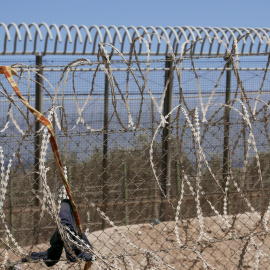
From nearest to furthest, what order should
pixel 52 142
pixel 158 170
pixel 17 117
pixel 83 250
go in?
pixel 52 142 → pixel 83 250 → pixel 17 117 → pixel 158 170

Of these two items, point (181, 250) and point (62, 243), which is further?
point (181, 250)

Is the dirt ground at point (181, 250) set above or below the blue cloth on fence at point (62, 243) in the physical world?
below

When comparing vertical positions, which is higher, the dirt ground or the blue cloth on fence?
the blue cloth on fence

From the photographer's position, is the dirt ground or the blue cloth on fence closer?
the blue cloth on fence

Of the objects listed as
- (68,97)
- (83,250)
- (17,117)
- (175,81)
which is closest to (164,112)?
(175,81)

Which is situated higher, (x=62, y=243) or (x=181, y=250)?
(x=62, y=243)

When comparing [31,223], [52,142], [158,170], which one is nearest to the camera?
[52,142]

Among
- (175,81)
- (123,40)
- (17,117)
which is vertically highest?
(123,40)

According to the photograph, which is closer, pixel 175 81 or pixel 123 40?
pixel 175 81

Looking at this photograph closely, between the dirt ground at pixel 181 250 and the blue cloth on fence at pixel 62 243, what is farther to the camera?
the dirt ground at pixel 181 250

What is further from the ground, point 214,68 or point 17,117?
point 214,68

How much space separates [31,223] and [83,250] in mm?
3177

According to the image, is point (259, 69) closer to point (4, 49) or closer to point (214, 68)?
point (214, 68)

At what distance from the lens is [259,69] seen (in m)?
8.12
